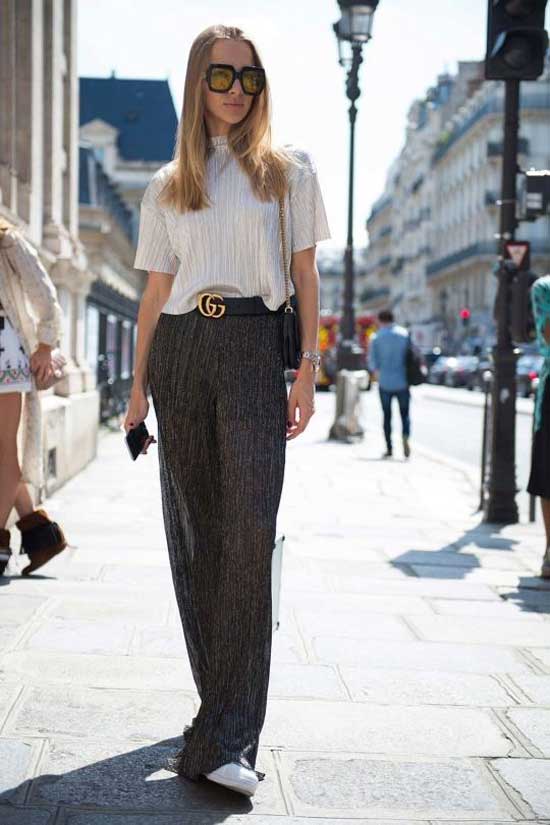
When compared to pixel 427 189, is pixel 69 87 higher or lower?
lower

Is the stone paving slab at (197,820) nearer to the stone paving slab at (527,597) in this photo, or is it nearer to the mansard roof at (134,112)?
the stone paving slab at (527,597)

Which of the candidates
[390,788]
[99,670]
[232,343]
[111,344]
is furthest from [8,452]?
[111,344]

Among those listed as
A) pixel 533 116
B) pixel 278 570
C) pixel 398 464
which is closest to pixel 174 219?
pixel 278 570

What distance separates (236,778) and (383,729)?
802 millimetres

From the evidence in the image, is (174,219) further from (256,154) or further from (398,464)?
(398,464)

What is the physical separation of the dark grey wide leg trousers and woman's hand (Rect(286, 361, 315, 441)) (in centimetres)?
4

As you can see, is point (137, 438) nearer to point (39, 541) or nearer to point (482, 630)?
point (482, 630)

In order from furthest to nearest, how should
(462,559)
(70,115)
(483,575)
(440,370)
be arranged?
(440,370)
(70,115)
(462,559)
(483,575)

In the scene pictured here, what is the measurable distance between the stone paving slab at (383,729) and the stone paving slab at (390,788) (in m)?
0.11

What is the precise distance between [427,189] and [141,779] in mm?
97898

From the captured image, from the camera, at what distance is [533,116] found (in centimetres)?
7456

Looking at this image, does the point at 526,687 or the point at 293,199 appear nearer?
the point at 293,199

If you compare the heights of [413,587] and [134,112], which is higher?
[134,112]

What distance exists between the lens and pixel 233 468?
3449 millimetres
